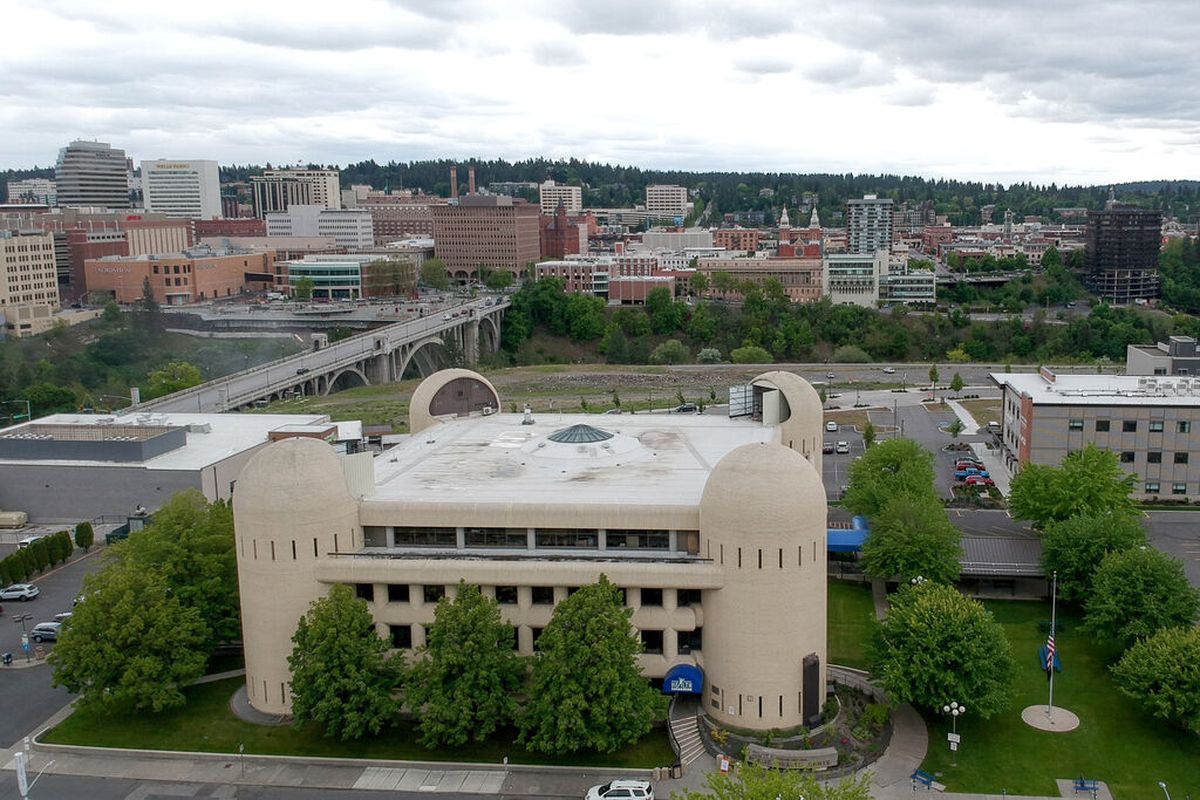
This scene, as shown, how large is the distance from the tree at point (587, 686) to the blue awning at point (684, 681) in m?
2.86

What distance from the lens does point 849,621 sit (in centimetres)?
A: 5206

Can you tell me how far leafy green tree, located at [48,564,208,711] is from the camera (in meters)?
41.5

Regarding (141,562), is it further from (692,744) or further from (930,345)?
(930,345)

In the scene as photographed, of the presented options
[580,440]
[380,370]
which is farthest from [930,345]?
Result: [580,440]

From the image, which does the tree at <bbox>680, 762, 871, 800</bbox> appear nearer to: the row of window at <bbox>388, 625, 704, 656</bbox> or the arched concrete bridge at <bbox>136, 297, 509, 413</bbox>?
the row of window at <bbox>388, 625, 704, 656</bbox>

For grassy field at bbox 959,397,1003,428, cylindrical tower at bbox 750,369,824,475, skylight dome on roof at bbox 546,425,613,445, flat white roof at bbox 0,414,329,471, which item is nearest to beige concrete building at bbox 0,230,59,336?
flat white roof at bbox 0,414,329,471

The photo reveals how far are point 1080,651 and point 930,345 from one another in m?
123

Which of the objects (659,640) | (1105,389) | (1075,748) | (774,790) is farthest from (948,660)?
(1105,389)

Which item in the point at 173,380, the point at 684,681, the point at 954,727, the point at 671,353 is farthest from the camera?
the point at 671,353

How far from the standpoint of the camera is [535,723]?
3838 centimetres

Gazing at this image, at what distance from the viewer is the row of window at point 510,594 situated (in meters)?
42.3

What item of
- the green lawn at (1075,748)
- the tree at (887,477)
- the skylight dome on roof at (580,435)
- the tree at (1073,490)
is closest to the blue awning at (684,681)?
the green lawn at (1075,748)

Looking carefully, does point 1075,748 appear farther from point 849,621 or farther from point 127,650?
point 127,650

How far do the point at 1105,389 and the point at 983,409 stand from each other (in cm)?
3456
